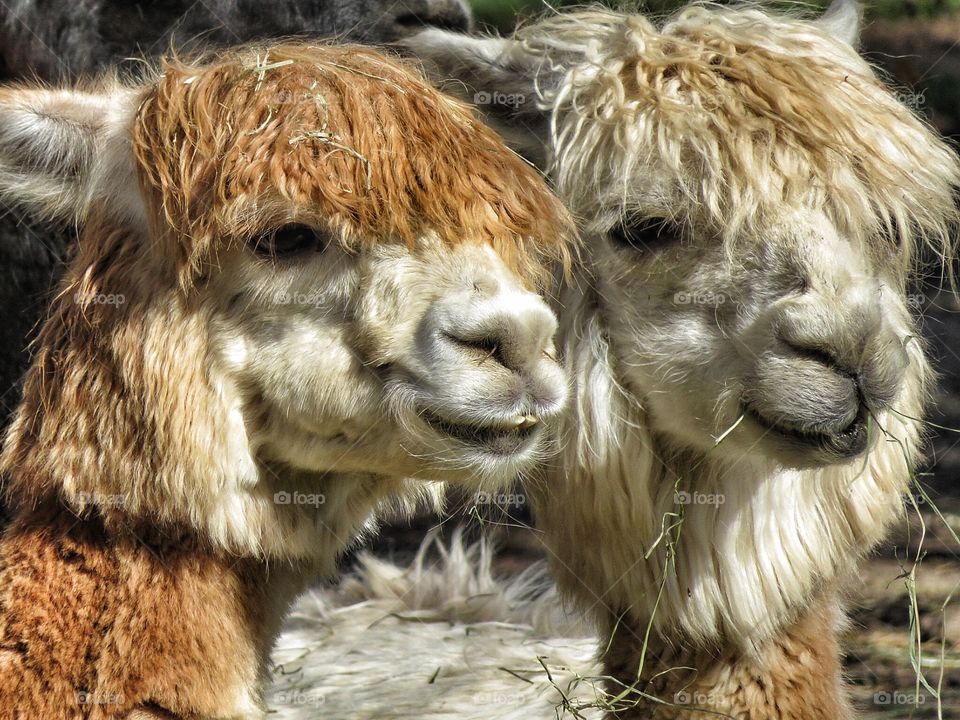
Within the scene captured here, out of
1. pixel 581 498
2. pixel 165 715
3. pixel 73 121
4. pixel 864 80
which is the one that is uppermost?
pixel 864 80

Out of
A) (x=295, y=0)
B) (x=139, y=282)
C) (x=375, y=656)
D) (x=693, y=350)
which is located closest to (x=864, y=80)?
(x=693, y=350)

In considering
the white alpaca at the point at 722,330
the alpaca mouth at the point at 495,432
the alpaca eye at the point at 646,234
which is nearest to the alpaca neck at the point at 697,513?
the white alpaca at the point at 722,330

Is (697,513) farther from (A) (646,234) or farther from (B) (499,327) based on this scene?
(B) (499,327)

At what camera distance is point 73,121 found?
2.83 metres

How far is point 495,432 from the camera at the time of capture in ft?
8.45

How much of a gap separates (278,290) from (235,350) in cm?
18

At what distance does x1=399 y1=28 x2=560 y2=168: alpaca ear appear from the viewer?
319 centimetres

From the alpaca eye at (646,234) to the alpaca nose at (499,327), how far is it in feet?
1.58

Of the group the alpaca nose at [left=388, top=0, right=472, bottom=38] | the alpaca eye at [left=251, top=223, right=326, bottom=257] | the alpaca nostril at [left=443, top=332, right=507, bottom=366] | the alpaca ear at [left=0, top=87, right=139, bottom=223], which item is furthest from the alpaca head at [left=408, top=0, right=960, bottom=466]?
the alpaca nose at [left=388, top=0, right=472, bottom=38]

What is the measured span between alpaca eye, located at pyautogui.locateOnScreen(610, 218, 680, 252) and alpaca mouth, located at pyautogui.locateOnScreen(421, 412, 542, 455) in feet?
1.90

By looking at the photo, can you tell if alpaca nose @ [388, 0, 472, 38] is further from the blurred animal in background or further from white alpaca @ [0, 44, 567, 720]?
white alpaca @ [0, 44, 567, 720]

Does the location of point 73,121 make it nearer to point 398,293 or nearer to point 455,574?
point 398,293

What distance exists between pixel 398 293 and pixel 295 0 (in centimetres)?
229

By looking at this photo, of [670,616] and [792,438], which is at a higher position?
[792,438]
